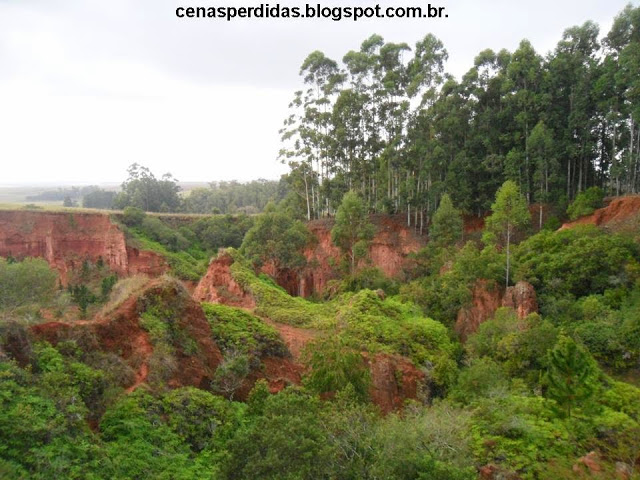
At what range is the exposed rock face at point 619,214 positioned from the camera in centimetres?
2447

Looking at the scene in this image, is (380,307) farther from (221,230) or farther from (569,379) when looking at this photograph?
(221,230)

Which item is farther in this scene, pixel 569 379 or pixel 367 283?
pixel 367 283

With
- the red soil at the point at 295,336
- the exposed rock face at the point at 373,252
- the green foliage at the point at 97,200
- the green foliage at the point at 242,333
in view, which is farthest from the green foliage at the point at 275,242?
the green foliage at the point at 97,200

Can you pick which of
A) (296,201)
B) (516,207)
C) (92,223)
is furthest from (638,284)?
(92,223)

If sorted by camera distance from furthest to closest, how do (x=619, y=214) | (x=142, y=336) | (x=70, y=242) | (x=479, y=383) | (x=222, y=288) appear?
1. (x=70, y=242)
2. (x=222, y=288)
3. (x=619, y=214)
4. (x=479, y=383)
5. (x=142, y=336)

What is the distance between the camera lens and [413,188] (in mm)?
33156

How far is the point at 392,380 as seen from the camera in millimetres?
17016

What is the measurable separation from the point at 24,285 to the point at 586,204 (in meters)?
31.3

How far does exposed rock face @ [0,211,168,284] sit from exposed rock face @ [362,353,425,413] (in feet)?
87.7

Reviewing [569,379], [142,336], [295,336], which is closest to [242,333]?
[295,336]

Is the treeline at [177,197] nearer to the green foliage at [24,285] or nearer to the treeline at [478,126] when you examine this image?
the treeline at [478,126]

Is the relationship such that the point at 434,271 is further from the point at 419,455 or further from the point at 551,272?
the point at 419,455

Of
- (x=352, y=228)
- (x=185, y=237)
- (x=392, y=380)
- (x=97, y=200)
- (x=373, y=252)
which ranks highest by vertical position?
(x=97, y=200)

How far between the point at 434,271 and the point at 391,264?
599 cm
